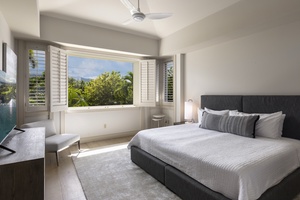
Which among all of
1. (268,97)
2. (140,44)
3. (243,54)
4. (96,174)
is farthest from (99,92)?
(268,97)

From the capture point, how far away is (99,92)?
520 centimetres

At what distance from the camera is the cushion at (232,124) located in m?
2.61

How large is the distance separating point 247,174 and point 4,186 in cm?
204

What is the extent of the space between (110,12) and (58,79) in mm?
1906

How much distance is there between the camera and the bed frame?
175 cm

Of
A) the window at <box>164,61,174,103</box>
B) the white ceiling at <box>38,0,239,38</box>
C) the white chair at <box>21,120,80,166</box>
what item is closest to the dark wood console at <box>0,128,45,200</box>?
the white chair at <box>21,120,80,166</box>

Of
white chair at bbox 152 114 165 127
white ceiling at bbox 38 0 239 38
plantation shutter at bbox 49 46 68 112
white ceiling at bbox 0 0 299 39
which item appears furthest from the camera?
white chair at bbox 152 114 165 127

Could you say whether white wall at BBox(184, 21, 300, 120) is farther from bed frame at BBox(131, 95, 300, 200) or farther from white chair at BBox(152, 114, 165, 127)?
white chair at BBox(152, 114, 165, 127)

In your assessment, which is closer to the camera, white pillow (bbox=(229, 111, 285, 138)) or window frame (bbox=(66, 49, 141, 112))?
white pillow (bbox=(229, 111, 285, 138))

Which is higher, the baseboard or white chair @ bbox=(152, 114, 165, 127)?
white chair @ bbox=(152, 114, 165, 127)

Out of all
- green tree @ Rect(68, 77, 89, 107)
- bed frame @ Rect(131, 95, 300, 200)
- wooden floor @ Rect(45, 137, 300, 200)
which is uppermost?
green tree @ Rect(68, 77, 89, 107)

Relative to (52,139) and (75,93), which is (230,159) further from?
(75,93)

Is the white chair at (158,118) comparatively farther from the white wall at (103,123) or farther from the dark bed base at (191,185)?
the dark bed base at (191,185)

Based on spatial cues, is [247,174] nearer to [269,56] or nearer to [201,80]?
[269,56]
